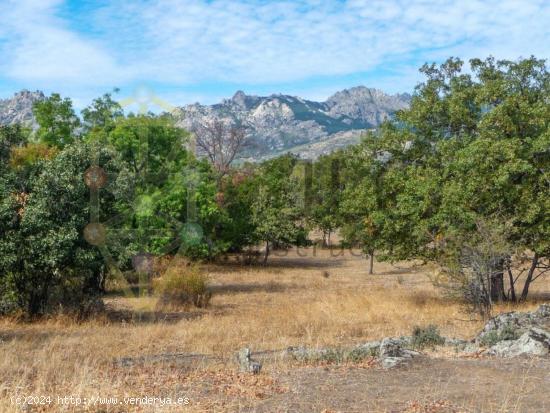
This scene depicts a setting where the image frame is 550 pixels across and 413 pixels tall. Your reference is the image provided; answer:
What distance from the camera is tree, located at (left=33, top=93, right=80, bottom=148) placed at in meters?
31.6

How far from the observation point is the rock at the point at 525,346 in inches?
465

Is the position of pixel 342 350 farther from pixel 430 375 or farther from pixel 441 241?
pixel 441 241

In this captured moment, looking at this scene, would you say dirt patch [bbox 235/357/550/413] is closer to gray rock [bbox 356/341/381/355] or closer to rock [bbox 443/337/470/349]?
gray rock [bbox 356/341/381/355]

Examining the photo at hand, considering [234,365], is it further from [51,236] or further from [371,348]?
[51,236]

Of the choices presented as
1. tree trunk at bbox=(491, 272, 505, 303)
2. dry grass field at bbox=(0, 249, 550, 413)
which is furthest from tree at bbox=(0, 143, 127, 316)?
tree trunk at bbox=(491, 272, 505, 303)

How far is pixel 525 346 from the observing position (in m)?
12.0

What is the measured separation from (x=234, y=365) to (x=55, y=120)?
83.1ft

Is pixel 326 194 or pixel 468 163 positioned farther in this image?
pixel 326 194

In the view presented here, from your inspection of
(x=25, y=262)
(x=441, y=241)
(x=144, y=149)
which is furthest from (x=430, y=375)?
(x=144, y=149)

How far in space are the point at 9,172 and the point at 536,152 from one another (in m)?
18.7

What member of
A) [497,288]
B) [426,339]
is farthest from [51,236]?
[497,288]

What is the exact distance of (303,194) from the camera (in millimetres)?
63906

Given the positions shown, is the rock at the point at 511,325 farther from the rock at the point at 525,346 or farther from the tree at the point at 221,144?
the tree at the point at 221,144

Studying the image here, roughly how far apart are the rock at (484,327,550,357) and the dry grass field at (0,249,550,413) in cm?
101
